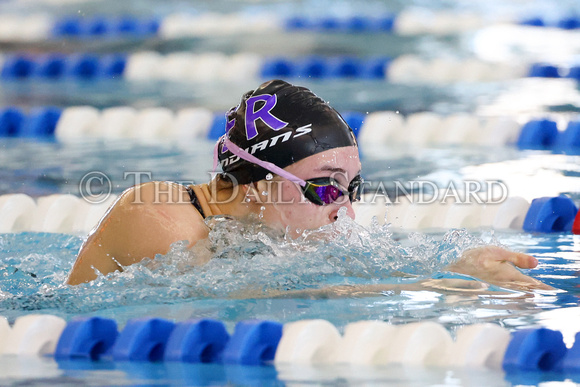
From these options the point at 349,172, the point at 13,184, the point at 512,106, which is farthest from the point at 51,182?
the point at 512,106

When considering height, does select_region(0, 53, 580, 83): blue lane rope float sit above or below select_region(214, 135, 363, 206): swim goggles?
above

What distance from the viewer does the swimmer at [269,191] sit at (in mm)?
2551

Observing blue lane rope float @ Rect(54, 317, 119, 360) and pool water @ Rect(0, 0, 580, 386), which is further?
blue lane rope float @ Rect(54, 317, 119, 360)

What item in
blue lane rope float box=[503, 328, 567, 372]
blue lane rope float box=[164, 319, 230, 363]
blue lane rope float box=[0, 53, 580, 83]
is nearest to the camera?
blue lane rope float box=[503, 328, 567, 372]

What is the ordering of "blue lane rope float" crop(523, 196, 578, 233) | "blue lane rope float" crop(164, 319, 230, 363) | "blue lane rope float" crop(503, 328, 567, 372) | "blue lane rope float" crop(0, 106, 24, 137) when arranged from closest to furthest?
"blue lane rope float" crop(503, 328, 567, 372), "blue lane rope float" crop(164, 319, 230, 363), "blue lane rope float" crop(523, 196, 578, 233), "blue lane rope float" crop(0, 106, 24, 137)

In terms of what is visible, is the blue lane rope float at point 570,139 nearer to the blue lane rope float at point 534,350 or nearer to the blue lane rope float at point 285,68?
the blue lane rope float at point 285,68

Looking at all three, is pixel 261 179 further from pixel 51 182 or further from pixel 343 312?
pixel 51 182

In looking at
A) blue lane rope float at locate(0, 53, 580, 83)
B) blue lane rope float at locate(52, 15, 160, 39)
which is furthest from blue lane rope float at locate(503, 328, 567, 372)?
blue lane rope float at locate(52, 15, 160, 39)

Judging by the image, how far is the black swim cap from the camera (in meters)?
2.68

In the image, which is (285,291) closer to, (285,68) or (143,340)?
(143,340)

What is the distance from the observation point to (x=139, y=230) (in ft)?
8.25

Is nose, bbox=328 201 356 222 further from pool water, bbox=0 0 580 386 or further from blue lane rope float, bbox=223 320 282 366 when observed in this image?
blue lane rope float, bbox=223 320 282 366

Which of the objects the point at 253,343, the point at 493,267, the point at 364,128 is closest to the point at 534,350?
the point at 493,267

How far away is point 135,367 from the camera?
7.38 ft
